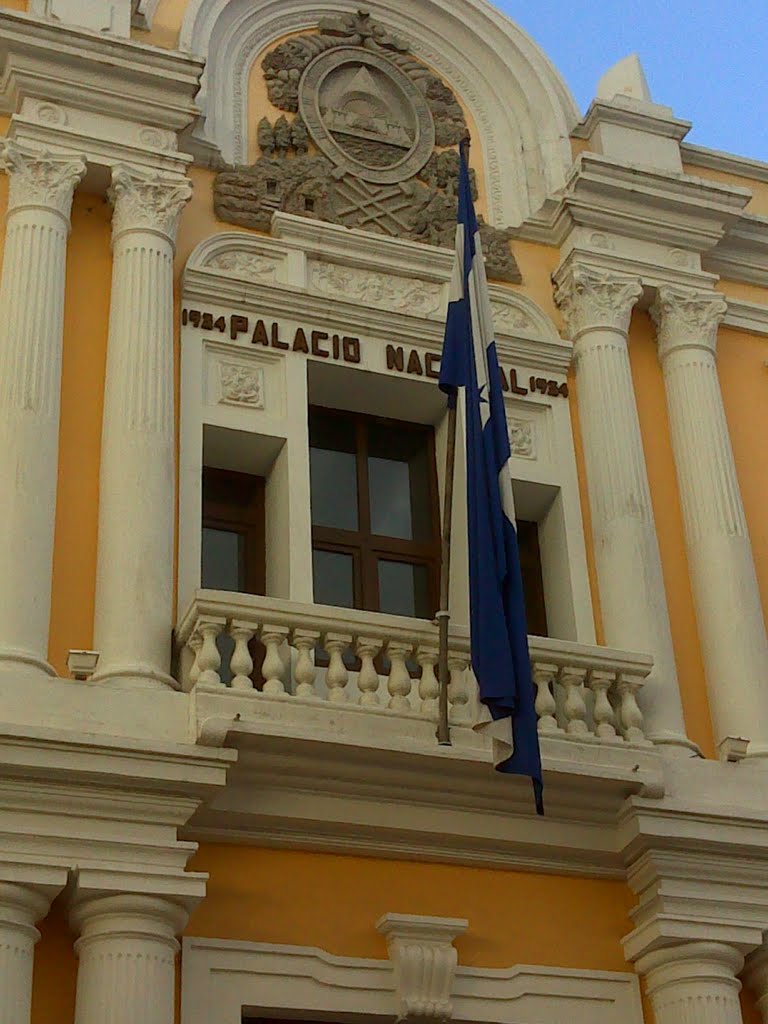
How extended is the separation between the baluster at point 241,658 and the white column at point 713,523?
3.29 m

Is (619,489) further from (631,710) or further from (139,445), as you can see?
(139,445)

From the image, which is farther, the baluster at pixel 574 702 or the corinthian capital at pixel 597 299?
the corinthian capital at pixel 597 299

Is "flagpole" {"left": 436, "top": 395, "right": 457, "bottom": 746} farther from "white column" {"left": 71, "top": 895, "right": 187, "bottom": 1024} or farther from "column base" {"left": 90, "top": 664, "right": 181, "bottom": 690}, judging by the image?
"white column" {"left": 71, "top": 895, "right": 187, "bottom": 1024}

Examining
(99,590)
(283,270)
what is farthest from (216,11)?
(99,590)

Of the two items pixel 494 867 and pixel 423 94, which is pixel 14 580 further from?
pixel 423 94

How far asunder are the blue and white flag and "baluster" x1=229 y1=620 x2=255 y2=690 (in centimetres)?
125

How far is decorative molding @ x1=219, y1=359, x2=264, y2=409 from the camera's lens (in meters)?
10.4

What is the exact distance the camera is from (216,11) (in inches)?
476

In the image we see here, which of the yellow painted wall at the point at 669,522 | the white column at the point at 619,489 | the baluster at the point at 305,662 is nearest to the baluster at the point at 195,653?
the baluster at the point at 305,662

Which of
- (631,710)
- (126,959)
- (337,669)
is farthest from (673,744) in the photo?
(126,959)

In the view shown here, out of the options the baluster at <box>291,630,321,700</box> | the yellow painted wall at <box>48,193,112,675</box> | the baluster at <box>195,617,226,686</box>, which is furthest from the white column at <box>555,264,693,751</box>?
the yellow painted wall at <box>48,193,112,675</box>

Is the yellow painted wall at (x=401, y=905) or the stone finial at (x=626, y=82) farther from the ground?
the stone finial at (x=626, y=82)

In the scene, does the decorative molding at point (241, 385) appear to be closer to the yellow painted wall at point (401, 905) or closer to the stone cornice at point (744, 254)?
the yellow painted wall at point (401, 905)

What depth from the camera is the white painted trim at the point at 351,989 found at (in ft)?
27.5
